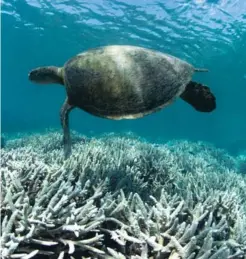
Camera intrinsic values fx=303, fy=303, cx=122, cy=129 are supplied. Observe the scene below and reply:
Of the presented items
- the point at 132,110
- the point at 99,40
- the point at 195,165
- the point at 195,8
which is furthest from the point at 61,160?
the point at 99,40

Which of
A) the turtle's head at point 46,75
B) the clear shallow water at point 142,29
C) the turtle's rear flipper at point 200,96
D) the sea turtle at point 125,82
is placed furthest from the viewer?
the clear shallow water at point 142,29

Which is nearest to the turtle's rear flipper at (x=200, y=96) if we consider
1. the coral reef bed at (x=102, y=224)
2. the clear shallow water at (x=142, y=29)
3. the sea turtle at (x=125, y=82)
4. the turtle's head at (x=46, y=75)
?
the sea turtle at (x=125, y=82)

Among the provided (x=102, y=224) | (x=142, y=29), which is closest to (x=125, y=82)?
(x=102, y=224)

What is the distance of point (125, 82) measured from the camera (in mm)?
3740

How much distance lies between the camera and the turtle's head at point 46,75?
452 centimetres

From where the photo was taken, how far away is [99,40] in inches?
1125

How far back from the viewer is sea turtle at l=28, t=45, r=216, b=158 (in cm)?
375

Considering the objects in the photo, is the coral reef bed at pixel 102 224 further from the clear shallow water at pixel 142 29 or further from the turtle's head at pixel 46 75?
the clear shallow water at pixel 142 29

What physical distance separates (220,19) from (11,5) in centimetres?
1582

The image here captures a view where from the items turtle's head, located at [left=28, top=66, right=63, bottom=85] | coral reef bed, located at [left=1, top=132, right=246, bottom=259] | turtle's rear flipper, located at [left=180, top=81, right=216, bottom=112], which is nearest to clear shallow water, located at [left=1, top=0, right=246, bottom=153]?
turtle's rear flipper, located at [left=180, top=81, right=216, bottom=112]

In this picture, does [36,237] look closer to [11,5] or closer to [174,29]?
[174,29]

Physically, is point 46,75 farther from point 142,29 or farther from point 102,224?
point 142,29

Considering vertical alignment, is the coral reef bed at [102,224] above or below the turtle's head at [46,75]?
below

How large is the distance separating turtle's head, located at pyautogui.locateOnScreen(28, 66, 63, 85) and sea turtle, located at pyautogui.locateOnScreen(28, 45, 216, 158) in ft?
1.02
